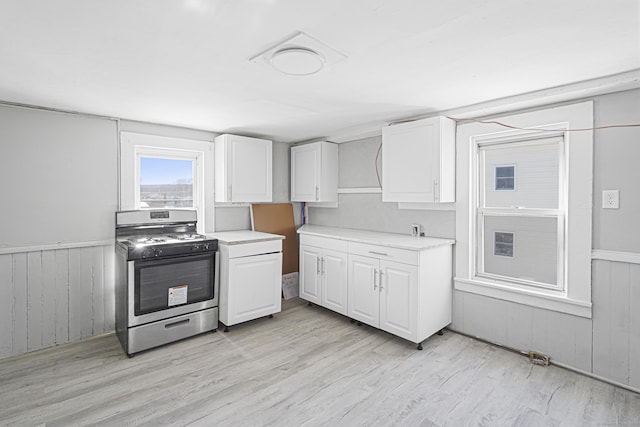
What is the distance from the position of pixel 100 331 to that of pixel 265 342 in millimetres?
1645

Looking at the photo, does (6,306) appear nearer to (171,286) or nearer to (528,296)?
(171,286)

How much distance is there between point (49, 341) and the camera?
290cm

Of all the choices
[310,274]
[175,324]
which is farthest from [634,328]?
[175,324]

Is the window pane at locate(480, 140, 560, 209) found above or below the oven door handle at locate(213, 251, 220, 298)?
above

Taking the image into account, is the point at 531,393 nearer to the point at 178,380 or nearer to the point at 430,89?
the point at 430,89

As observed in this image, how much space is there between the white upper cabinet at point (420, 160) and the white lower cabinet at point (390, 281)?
468 millimetres

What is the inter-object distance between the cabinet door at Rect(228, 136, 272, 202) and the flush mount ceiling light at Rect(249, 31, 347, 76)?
1952 millimetres

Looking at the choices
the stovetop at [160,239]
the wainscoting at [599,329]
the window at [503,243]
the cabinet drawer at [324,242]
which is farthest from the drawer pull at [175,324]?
the window at [503,243]

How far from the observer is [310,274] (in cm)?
390

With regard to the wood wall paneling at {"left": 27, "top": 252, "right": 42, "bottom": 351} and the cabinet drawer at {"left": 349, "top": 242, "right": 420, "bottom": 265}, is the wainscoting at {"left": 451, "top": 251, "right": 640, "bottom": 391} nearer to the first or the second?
the cabinet drawer at {"left": 349, "top": 242, "right": 420, "bottom": 265}

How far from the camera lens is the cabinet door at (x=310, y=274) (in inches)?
149

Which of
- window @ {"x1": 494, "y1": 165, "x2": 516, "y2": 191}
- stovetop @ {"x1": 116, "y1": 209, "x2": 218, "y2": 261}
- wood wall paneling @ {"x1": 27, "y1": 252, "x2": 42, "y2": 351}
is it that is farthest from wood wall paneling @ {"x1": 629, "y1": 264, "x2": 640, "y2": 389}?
wood wall paneling @ {"x1": 27, "y1": 252, "x2": 42, "y2": 351}

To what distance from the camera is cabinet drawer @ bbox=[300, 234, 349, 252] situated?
3.47m

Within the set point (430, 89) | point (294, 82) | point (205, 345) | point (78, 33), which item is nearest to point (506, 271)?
point (430, 89)
